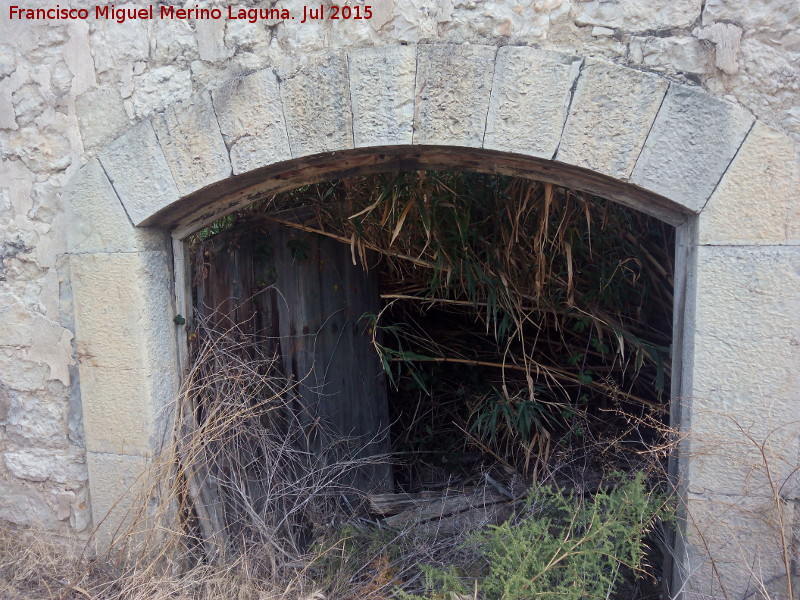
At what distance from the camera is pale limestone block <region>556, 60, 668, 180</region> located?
1823 mm

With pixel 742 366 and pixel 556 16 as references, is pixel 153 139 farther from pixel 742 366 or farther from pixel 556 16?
pixel 742 366

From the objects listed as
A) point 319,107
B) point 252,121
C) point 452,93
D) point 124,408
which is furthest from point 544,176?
point 124,408

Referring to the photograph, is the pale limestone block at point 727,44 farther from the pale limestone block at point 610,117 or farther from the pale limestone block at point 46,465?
the pale limestone block at point 46,465

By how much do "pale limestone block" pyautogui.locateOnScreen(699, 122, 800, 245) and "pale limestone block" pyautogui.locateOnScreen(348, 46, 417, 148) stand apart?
0.98 metres

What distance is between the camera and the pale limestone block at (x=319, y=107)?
6.62ft

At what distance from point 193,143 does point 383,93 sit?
0.70m

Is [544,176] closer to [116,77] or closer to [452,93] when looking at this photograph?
[452,93]

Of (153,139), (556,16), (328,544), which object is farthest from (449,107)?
(328,544)

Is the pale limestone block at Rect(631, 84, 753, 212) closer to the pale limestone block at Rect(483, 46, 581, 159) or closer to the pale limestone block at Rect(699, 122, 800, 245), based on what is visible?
the pale limestone block at Rect(699, 122, 800, 245)

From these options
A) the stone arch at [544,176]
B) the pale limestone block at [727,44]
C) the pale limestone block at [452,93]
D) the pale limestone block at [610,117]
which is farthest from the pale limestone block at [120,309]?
the pale limestone block at [727,44]

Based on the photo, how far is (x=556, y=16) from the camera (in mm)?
1885

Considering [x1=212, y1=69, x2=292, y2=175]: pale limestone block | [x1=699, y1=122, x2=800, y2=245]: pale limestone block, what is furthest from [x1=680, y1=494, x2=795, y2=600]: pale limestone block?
[x1=212, y1=69, x2=292, y2=175]: pale limestone block

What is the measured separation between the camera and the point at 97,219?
2271mm

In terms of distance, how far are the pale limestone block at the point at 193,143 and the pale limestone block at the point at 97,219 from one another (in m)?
0.27
